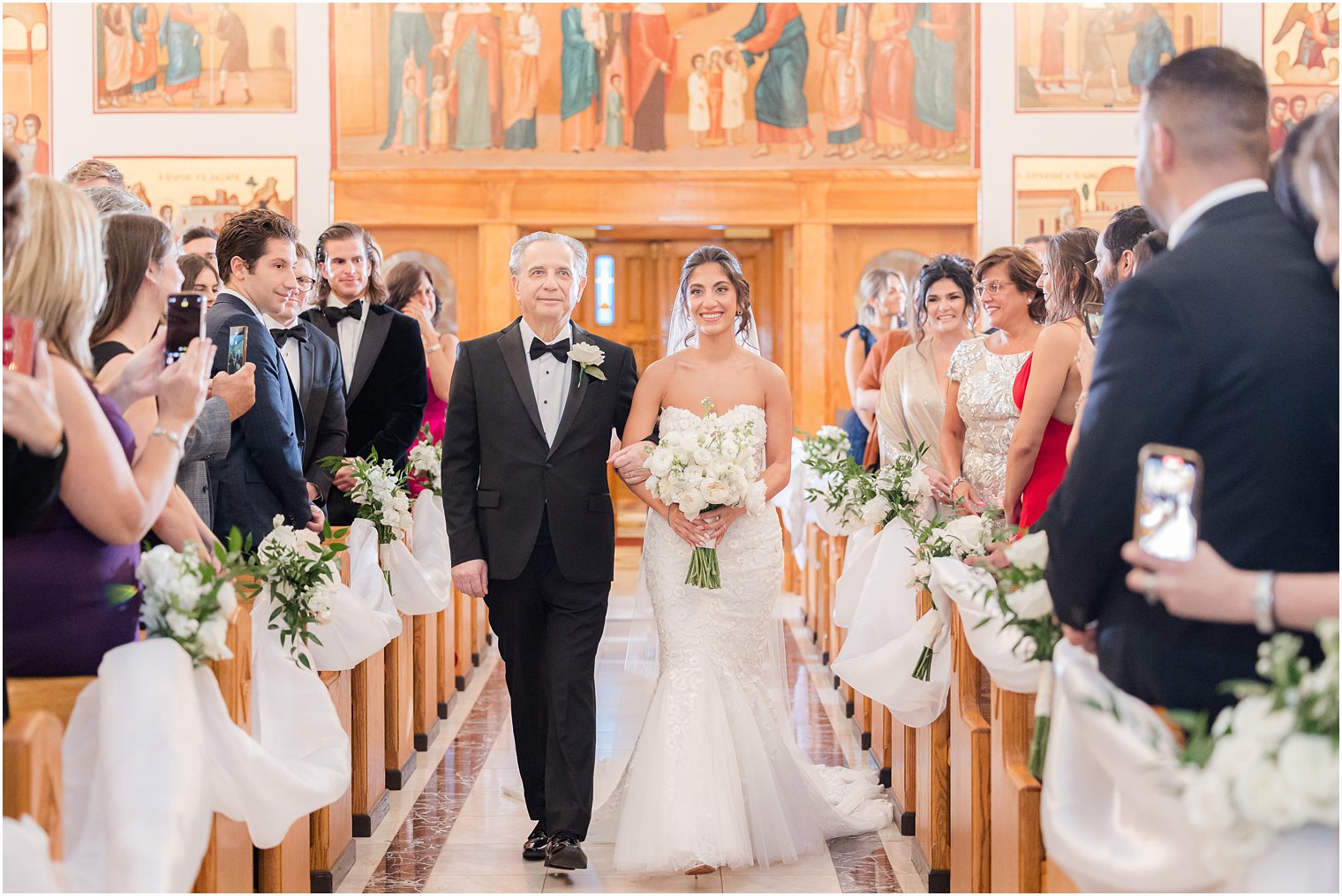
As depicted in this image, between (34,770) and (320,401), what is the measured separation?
3257 mm

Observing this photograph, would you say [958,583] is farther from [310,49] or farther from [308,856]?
[310,49]

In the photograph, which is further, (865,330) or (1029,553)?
(865,330)

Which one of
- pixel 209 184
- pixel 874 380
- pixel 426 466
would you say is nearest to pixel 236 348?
pixel 426 466

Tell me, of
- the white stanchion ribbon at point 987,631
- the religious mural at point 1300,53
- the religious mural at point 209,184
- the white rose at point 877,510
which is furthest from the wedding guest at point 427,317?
the religious mural at point 1300,53

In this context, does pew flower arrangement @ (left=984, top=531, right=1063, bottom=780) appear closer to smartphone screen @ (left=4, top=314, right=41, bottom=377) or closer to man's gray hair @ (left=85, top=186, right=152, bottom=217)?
smartphone screen @ (left=4, top=314, right=41, bottom=377)

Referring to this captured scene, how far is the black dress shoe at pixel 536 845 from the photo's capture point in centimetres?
466

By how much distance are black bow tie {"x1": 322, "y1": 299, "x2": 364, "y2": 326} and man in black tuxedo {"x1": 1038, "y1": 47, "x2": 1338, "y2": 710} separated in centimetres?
445

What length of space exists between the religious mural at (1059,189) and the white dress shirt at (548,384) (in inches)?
377

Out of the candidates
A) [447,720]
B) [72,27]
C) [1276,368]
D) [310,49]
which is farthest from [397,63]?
[1276,368]

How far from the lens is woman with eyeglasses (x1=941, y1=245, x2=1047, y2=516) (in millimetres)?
5234

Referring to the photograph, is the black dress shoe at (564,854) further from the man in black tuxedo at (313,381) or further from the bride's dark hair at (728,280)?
the bride's dark hair at (728,280)

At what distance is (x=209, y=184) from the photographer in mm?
13094

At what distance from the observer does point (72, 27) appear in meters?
13.1

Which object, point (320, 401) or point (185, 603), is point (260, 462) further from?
point (185, 603)
